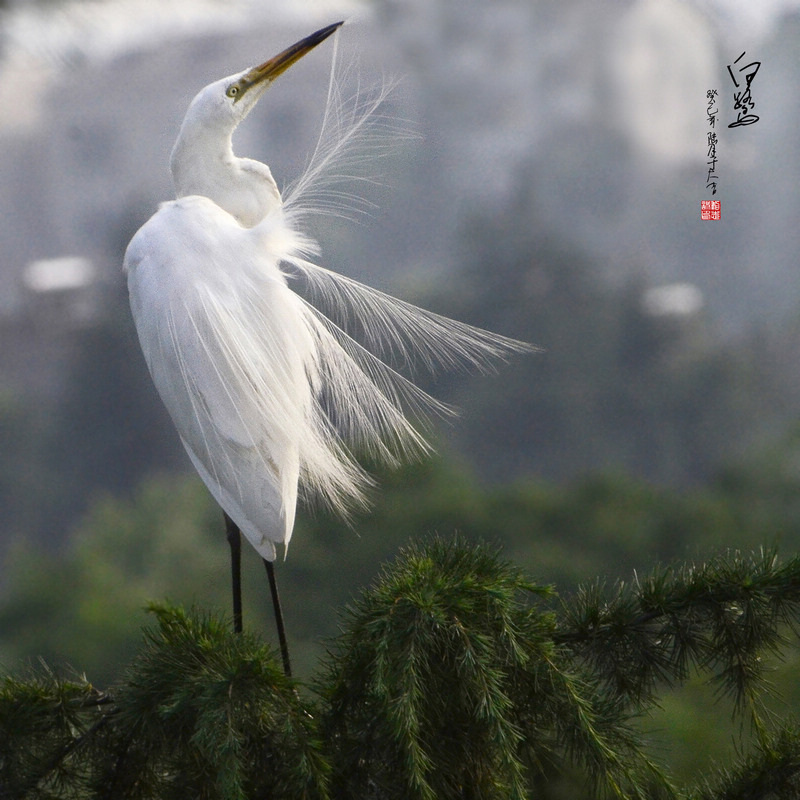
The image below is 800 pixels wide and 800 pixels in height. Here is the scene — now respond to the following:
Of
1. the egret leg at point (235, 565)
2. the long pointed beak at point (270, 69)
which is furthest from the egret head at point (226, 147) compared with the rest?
the egret leg at point (235, 565)

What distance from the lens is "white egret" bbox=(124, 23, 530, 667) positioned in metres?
1.26

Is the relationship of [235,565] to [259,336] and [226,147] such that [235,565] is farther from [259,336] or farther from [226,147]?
[226,147]

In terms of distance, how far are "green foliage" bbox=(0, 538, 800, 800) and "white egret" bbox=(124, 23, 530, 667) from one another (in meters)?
0.33

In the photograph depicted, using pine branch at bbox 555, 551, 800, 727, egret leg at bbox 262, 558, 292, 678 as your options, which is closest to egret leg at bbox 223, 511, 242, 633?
egret leg at bbox 262, 558, 292, 678

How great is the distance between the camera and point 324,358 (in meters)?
1.52

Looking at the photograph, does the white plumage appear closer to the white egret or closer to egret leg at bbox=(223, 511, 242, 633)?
the white egret

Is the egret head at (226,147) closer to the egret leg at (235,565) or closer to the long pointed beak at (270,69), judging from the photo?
the long pointed beak at (270,69)

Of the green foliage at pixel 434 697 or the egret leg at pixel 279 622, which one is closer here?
the green foliage at pixel 434 697

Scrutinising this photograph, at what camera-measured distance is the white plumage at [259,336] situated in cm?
126

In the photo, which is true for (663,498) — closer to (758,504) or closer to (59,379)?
(758,504)

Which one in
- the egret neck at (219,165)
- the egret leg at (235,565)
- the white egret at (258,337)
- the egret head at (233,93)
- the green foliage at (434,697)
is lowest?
the green foliage at (434,697)

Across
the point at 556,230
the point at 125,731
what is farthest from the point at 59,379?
the point at 125,731

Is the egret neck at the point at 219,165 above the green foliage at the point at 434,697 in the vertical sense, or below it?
above

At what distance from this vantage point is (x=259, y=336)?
1333 mm
